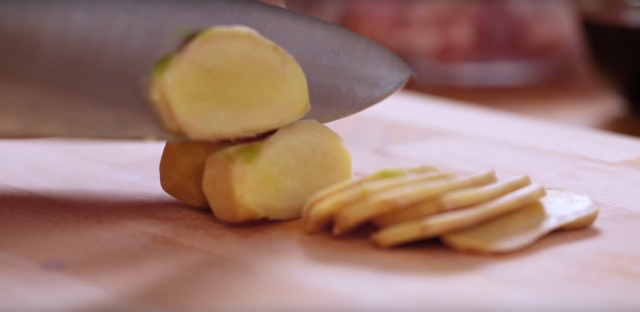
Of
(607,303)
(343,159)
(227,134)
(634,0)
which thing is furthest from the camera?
(634,0)

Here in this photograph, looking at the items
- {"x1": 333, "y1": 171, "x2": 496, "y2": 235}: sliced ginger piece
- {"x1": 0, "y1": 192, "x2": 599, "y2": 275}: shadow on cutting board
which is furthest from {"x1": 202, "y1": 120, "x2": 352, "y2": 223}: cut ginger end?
{"x1": 333, "y1": 171, "x2": 496, "y2": 235}: sliced ginger piece

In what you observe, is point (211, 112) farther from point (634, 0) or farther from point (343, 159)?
point (634, 0)

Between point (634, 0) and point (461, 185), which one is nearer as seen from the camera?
point (461, 185)

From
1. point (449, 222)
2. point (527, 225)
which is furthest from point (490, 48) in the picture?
point (449, 222)

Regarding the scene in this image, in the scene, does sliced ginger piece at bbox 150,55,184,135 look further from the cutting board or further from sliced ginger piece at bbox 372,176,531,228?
sliced ginger piece at bbox 372,176,531,228

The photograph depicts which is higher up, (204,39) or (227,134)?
(204,39)

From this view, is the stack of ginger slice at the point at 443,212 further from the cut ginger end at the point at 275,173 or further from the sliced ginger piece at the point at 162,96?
the sliced ginger piece at the point at 162,96

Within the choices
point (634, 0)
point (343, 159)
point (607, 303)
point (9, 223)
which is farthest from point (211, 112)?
point (634, 0)

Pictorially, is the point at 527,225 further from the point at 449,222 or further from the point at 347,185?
the point at 347,185
